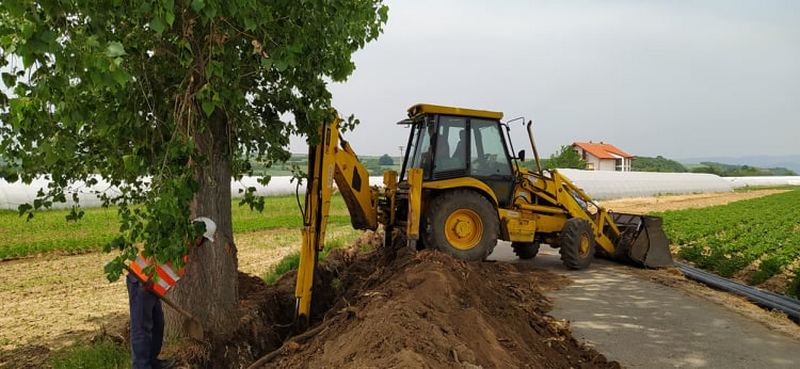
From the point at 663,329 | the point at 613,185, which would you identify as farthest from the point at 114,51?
the point at 613,185

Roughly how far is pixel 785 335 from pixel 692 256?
6197mm

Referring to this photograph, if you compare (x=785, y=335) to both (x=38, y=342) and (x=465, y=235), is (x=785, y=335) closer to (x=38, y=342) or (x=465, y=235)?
(x=465, y=235)

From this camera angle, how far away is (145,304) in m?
5.28

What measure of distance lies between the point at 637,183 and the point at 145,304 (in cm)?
4024

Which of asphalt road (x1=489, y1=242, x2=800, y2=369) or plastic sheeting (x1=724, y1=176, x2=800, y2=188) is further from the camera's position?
plastic sheeting (x1=724, y1=176, x2=800, y2=188)

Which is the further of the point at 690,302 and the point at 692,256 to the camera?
the point at 692,256

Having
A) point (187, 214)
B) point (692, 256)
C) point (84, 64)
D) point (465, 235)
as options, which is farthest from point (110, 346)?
point (692, 256)

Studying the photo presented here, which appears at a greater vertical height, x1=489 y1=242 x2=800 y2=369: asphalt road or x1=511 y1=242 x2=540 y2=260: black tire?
x1=511 y1=242 x2=540 y2=260: black tire

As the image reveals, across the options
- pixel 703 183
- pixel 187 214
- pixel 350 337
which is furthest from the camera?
pixel 703 183

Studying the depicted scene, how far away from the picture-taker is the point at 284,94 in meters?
5.50

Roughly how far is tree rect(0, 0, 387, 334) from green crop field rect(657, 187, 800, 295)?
776 centimetres

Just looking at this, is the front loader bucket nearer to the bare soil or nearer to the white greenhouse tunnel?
the bare soil

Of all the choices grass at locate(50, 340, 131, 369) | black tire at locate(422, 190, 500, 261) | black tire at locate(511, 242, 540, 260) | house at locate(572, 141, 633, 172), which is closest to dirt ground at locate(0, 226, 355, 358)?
grass at locate(50, 340, 131, 369)

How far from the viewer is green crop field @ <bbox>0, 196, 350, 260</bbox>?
13648mm
